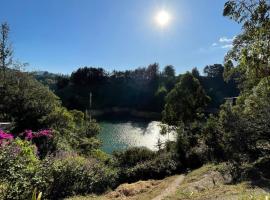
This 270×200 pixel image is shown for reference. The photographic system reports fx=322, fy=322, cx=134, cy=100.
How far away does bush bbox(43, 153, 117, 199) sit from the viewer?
10.3 metres

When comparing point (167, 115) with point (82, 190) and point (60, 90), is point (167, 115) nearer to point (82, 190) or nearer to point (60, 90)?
point (82, 190)

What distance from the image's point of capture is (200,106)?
1166 inches

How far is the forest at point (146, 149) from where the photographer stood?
19.9 feet

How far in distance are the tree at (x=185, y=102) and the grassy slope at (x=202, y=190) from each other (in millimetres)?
15809

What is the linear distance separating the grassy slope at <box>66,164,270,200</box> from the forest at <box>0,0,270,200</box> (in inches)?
27.3

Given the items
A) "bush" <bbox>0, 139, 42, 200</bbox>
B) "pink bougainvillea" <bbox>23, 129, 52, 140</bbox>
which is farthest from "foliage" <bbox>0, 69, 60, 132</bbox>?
"bush" <bbox>0, 139, 42, 200</bbox>

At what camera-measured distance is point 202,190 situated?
9906 mm

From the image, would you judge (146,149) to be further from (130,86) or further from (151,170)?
(130,86)

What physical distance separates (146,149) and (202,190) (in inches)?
297

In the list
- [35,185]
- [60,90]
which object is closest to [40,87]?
[35,185]

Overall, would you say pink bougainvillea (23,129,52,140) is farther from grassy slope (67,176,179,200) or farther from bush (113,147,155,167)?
grassy slope (67,176,179,200)

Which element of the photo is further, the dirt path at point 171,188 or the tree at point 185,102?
the tree at point 185,102

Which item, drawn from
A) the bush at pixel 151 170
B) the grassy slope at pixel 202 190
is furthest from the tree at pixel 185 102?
the grassy slope at pixel 202 190

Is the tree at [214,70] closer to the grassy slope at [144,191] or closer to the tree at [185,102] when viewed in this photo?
the tree at [185,102]
